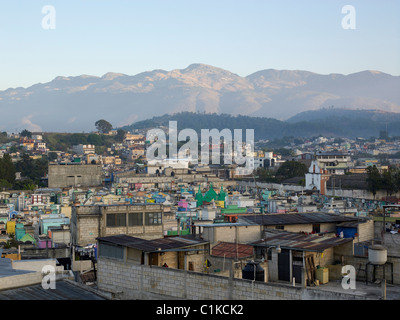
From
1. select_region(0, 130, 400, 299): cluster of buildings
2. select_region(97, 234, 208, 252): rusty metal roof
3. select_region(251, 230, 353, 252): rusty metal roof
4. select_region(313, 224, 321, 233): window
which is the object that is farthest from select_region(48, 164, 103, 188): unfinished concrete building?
select_region(251, 230, 353, 252): rusty metal roof

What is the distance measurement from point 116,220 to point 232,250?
20.1ft

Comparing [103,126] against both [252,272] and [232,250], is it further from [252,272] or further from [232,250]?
[252,272]

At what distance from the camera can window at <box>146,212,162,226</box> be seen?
1474 cm

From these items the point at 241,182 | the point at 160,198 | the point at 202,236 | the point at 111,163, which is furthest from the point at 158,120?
the point at 202,236

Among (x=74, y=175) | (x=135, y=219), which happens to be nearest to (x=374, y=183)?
(x=74, y=175)

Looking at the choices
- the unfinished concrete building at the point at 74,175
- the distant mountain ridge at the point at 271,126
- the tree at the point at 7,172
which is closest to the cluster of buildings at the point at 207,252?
the tree at the point at 7,172

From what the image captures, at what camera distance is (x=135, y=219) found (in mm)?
14648

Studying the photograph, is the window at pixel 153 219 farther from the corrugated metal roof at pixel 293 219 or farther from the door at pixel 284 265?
the door at pixel 284 265

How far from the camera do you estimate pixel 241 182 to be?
49.4 meters

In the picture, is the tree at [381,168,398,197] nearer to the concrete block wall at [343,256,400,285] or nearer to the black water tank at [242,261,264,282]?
the concrete block wall at [343,256,400,285]

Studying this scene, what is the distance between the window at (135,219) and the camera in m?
14.6

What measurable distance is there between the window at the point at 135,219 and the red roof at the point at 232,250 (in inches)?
216
